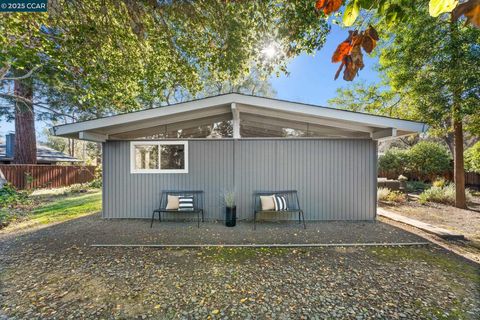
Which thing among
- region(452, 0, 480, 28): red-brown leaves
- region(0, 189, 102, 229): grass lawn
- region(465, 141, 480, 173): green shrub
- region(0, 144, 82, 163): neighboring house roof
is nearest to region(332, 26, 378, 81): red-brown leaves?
region(452, 0, 480, 28): red-brown leaves

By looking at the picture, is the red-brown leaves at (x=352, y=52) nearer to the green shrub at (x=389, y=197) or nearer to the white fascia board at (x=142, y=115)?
the white fascia board at (x=142, y=115)

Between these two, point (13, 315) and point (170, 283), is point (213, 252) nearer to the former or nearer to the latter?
point (170, 283)

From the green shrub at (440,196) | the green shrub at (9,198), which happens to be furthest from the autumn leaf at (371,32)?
the green shrub at (9,198)

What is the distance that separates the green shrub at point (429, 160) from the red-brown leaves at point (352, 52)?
1358 cm

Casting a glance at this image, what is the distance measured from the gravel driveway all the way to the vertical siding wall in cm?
168

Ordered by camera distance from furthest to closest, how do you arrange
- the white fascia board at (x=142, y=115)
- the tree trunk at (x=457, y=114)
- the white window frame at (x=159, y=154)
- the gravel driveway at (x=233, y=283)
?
the tree trunk at (x=457, y=114), the white window frame at (x=159, y=154), the white fascia board at (x=142, y=115), the gravel driveway at (x=233, y=283)

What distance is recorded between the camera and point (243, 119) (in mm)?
5418

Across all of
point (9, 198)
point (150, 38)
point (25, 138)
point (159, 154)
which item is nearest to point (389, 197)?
point (159, 154)

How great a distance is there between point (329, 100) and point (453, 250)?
8485mm

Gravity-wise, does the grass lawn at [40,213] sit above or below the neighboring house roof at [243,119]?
below

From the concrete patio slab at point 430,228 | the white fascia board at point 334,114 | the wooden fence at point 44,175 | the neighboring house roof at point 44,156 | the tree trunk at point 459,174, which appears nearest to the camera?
the concrete patio slab at point 430,228

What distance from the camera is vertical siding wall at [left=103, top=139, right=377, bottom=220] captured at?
17.5ft

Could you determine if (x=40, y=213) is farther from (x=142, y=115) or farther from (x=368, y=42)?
(x=368, y=42)

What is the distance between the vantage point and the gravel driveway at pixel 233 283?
227 centimetres
